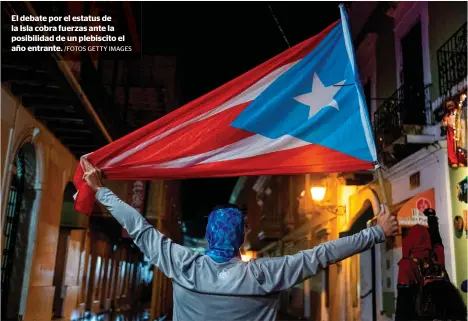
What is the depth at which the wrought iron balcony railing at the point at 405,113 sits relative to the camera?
1021cm

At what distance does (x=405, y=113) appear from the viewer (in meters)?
10.8

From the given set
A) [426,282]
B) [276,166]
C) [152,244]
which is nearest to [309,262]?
[152,244]

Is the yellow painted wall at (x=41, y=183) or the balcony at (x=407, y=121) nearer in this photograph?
the yellow painted wall at (x=41, y=183)

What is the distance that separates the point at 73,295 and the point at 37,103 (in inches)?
301

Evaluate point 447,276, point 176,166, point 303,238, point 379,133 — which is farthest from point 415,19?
point 303,238

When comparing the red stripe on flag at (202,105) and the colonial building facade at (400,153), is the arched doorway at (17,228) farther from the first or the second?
the colonial building facade at (400,153)

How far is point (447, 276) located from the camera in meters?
7.91

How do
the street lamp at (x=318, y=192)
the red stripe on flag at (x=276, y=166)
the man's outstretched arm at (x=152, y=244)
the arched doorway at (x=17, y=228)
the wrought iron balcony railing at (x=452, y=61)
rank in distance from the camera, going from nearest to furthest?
the man's outstretched arm at (x=152, y=244) < the red stripe on flag at (x=276, y=166) < the wrought iron balcony railing at (x=452, y=61) < the arched doorway at (x=17, y=228) < the street lamp at (x=318, y=192)

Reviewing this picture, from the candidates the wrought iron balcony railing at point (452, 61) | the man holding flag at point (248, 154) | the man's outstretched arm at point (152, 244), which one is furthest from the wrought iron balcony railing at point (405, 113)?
the man's outstretched arm at point (152, 244)

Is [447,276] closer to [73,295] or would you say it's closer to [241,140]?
[241,140]

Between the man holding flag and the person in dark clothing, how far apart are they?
15.4ft

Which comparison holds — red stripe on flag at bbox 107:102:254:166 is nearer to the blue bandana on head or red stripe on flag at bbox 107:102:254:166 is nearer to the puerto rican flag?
the puerto rican flag

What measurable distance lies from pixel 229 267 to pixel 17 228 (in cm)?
859

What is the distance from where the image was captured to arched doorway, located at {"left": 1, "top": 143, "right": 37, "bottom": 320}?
9812mm
